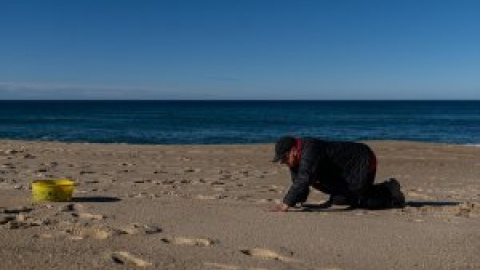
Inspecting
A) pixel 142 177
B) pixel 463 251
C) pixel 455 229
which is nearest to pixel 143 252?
pixel 463 251

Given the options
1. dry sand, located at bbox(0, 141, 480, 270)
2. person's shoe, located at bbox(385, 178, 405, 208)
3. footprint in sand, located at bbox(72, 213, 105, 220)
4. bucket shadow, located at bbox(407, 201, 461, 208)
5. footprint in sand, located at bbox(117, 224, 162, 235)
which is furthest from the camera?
bucket shadow, located at bbox(407, 201, 461, 208)

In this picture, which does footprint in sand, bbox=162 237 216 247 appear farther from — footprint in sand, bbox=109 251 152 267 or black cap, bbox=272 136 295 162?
black cap, bbox=272 136 295 162

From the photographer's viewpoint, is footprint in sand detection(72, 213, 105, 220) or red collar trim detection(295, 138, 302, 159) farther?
red collar trim detection(295, 138, 302, 159)

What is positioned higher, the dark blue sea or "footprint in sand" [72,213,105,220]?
"footprint in sand" [72,213,105,220]

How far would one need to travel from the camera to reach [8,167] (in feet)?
38.8

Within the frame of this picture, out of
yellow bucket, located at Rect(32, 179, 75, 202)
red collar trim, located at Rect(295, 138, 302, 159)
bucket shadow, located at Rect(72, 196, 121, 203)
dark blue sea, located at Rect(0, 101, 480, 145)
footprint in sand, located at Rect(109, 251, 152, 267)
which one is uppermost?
red collar trim, located at Rect(295, 138, 302, 159)

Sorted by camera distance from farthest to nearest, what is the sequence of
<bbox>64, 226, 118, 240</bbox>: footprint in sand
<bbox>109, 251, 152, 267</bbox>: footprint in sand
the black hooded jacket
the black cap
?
the black hooded jacket, the black cap, <bbox>64, 226, 118, 240</bbox>: footprint in sand, <bbox>109, 251, 152, 267</bbox>: footprint in sand

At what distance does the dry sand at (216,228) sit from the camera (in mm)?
5113

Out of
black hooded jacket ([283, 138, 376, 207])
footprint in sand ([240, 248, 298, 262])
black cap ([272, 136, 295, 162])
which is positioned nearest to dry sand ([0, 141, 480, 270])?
footprint in sand ([240, 248, 298, 262])

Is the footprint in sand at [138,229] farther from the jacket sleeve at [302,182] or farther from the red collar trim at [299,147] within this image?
the red collar trim at [299,147]

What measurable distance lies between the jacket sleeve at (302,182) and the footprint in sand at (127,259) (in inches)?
93.8

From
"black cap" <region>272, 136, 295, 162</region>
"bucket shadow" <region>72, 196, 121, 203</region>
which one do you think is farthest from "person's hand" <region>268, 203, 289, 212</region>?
"bucket shadow" <region>72, 196, 121, 203</region>

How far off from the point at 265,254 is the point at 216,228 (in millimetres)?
1058

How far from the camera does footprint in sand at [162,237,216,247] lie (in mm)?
5634
